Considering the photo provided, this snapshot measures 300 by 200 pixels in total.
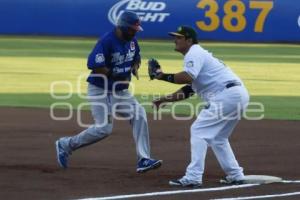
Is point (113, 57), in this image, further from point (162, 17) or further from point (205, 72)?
point (162, 17)

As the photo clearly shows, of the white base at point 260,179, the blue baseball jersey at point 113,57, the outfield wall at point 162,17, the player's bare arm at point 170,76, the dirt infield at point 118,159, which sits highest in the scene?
the outfield wall at point 162,17

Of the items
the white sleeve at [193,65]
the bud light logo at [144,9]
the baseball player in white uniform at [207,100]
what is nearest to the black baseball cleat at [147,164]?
the baseball player in white uniform at [207,100]

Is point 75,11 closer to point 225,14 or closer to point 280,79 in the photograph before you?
point 225,14

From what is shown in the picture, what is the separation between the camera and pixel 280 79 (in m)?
25.3

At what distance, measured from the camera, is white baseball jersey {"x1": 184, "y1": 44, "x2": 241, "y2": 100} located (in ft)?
33.7

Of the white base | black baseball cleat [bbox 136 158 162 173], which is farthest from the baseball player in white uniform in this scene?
black baseball cleat [bbox 136 158 162 173]

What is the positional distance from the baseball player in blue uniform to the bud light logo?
30.0 m

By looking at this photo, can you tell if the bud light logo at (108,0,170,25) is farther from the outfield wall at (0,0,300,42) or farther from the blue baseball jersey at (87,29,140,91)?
the blue baseball jersey at (87,29,140,91)

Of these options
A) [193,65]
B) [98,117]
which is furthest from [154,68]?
[98,117]

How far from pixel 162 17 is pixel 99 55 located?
30.6m

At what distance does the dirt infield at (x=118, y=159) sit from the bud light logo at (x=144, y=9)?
23.9 meters

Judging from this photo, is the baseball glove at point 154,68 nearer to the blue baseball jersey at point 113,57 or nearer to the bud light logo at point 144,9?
the blue baseball jersey at point 113,57

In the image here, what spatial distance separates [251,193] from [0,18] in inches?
1310

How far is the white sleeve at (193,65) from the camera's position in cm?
1023
